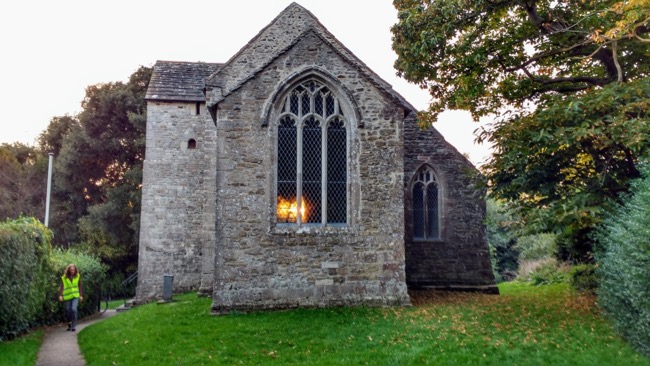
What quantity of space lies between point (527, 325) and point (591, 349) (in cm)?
203

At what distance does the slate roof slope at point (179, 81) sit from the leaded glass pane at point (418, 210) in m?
9.63

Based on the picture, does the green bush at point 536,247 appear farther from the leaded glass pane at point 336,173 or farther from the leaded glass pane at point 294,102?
the leaded glass pane at point 294,102

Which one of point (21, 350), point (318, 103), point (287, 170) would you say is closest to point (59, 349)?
point (21, 350)

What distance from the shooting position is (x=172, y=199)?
20.9 m

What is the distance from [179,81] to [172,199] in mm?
5253

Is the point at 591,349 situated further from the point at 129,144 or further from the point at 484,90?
the point at 129,144

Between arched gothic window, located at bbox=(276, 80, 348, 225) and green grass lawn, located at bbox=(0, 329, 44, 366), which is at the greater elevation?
arched gothic window, located at bbox=(276, 80, 348, 225)

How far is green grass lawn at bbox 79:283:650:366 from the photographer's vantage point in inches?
339

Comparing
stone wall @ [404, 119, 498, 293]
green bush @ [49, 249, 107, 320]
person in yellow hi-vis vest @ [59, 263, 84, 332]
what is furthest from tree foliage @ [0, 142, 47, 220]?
stone wall @ [404, 119, 498, 293]

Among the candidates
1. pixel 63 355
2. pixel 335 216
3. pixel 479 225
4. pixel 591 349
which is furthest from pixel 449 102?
pixel 63 355

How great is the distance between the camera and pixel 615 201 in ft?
35.1

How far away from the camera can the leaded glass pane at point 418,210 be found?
1803 cm

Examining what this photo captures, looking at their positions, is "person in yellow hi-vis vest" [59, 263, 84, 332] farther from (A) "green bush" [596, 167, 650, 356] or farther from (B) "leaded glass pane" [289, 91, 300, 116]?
(A) "green bush" [596, 167, 650, 356]

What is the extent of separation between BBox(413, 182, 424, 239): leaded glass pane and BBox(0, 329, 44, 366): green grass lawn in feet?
38.9
